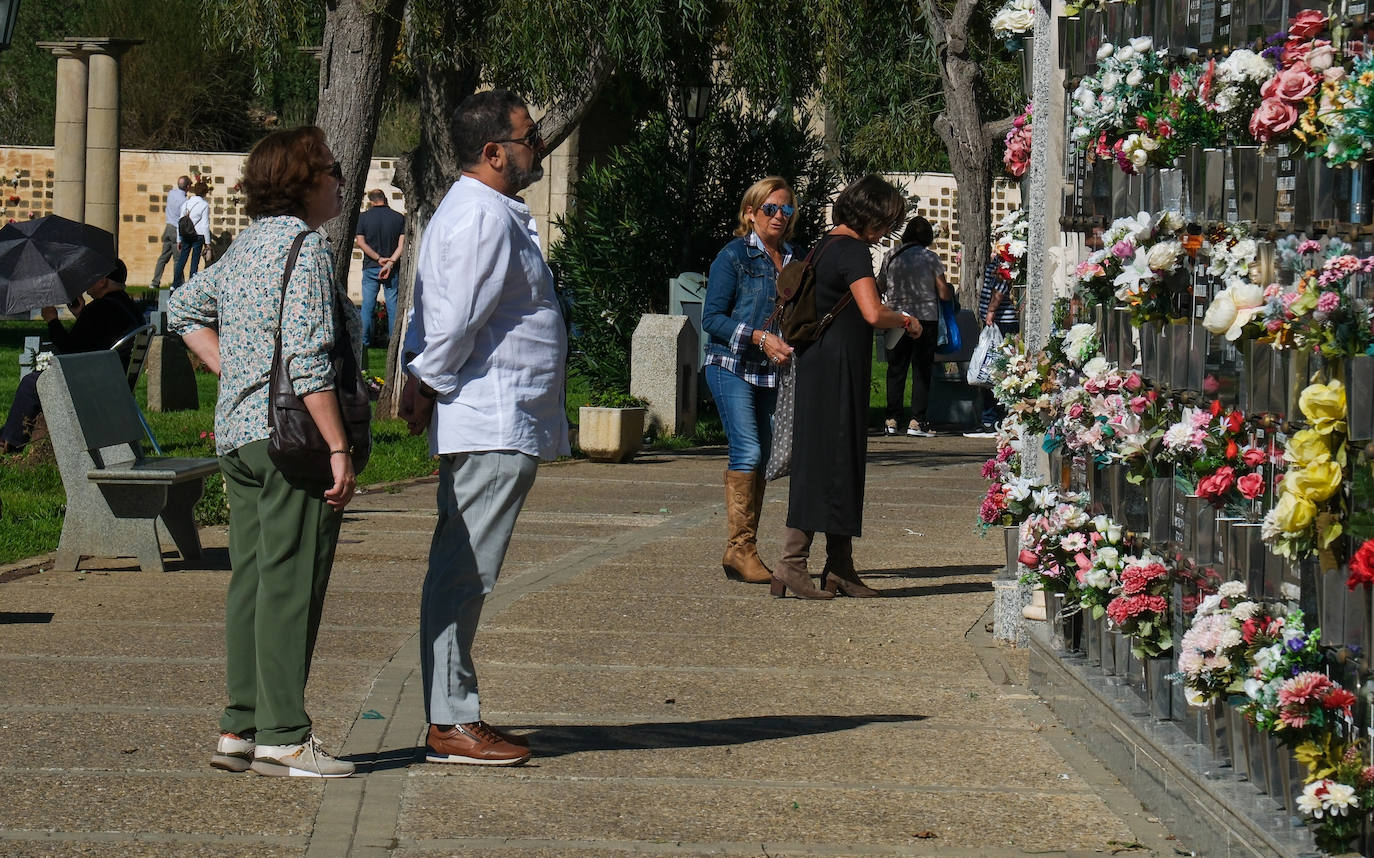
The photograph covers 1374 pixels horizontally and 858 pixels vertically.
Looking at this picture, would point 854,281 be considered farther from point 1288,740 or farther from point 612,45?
point 612,45

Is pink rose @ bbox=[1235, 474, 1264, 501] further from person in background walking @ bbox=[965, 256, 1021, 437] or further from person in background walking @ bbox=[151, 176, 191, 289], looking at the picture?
person in background walking @ bbox=[151, 176, 191, 289]

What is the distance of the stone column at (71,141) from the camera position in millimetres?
28766

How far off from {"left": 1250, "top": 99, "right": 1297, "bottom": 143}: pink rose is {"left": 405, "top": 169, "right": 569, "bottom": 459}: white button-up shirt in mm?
2038

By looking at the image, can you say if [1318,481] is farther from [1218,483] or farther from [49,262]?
[49,262]

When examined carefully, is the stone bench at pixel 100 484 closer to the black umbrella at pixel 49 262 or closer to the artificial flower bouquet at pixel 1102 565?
the black umbrella at pixel 49 262

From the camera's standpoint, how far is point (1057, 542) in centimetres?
591

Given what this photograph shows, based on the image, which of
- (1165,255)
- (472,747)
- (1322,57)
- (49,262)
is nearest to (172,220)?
(49,262)

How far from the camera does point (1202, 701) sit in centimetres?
444

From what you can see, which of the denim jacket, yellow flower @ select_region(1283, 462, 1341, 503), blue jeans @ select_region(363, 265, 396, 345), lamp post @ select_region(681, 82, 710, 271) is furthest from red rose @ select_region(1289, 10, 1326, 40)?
blue jeans @ select_region(363, 265, 396, 345)

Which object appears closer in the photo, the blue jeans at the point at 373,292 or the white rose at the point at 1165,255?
the white rose at the point at 1165,255

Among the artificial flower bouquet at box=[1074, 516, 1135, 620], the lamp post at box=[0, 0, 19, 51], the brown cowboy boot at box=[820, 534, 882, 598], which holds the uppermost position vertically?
the lamp post at box=[0, 0, 19, 51]

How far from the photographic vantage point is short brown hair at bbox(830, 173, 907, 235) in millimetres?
8305

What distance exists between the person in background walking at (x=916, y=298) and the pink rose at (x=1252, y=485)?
12031 millimetres

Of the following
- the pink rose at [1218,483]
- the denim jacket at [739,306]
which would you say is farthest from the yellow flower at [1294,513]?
the denim jacket at [739,306]
